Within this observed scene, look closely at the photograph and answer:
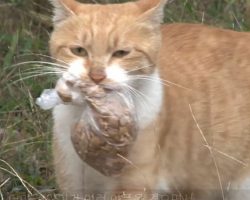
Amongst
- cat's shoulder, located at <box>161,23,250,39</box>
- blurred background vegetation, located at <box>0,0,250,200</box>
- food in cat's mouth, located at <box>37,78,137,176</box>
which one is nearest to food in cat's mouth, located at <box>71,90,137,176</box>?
food in cat's mouth, located at <box>37,78,137,176</box>

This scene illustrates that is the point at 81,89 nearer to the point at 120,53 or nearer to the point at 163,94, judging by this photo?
the point at 120,53

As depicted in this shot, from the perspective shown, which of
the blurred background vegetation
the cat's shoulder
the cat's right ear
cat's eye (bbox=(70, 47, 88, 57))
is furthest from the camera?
the blurred background vegetation

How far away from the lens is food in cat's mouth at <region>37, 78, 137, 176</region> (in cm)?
351

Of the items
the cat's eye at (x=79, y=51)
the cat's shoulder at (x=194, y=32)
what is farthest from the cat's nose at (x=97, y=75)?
the cat's shoulder at (x=194, y=32)

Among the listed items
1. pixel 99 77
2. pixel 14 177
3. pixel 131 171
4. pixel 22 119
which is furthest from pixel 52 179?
pixel 99 77

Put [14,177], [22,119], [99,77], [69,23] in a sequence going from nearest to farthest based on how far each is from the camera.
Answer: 1. [99,77]
2. [69,23]
3. [14,177]
4. [22,119]

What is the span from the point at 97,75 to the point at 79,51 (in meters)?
0.19

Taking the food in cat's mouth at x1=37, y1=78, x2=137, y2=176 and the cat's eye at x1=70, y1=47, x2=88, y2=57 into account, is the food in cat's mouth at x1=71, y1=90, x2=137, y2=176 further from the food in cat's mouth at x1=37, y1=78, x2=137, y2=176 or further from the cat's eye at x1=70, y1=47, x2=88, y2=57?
the cat's eye at x1=70, y1=47, x2=88, y2=57

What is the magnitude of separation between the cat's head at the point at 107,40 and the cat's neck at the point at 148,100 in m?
0.05

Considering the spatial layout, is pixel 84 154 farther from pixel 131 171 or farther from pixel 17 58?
pixel 17 58

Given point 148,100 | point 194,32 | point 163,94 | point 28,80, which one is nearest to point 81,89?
point 148,100

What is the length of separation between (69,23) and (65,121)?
0.39 metres

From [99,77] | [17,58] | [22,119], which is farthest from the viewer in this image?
[17,58]

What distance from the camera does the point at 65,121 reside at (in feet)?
12.5
